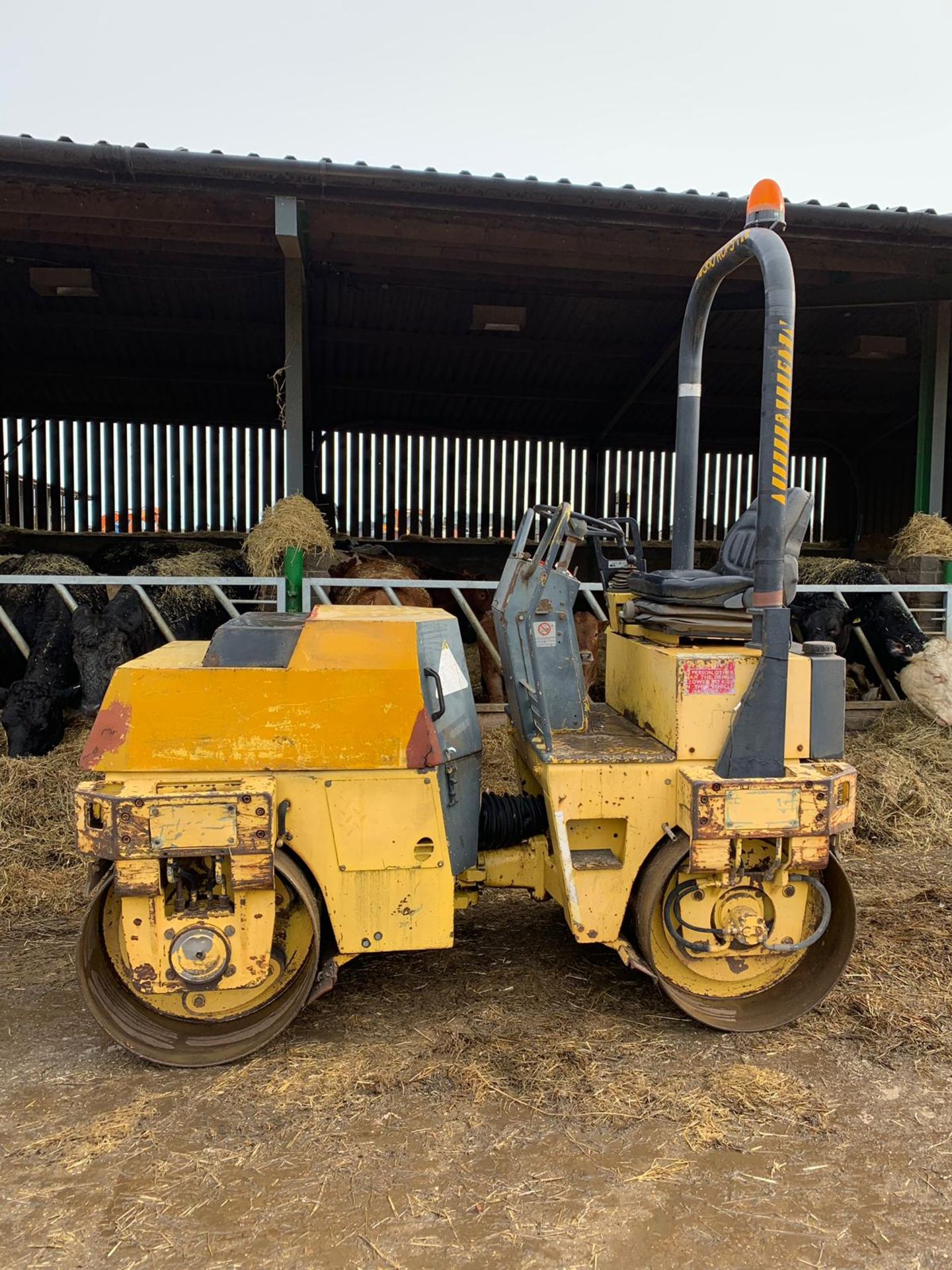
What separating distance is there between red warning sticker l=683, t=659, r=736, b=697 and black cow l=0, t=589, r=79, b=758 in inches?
195

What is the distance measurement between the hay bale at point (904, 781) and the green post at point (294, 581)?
172 inches

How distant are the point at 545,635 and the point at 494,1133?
→ 1848 mm

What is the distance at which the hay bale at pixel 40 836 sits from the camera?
15.7 feet

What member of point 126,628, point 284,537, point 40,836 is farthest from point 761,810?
point 126,628

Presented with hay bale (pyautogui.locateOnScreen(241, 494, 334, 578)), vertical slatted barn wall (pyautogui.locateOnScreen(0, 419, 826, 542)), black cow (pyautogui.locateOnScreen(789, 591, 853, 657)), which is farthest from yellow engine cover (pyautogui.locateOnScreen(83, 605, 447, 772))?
vertical slatted barn wall (pyautogui.locateOnScreen(0, 419, 826, 542))

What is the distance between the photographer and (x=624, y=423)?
47.0 feet

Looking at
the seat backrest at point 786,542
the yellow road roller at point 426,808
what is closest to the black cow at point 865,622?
the seat backrest at point 786,542

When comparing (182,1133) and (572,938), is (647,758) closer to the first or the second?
(572,938)

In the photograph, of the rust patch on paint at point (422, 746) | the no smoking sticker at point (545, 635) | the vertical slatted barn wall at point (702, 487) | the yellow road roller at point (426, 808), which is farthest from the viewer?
the vertical slatted barn wall at point (702, 487)

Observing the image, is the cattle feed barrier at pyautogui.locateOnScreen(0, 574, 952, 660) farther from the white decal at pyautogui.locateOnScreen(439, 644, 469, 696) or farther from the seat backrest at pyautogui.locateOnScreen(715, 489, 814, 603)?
the white decal at pyautogui.locateOnScreen(439, 644, 469, 696)

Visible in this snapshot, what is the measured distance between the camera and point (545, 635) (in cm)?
372

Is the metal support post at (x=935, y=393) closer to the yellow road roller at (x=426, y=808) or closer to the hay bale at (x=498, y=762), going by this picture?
the hay bale at (x=498, y=762)

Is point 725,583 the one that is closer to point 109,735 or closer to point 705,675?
point 705,675

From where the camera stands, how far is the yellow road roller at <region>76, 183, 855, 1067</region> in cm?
309
